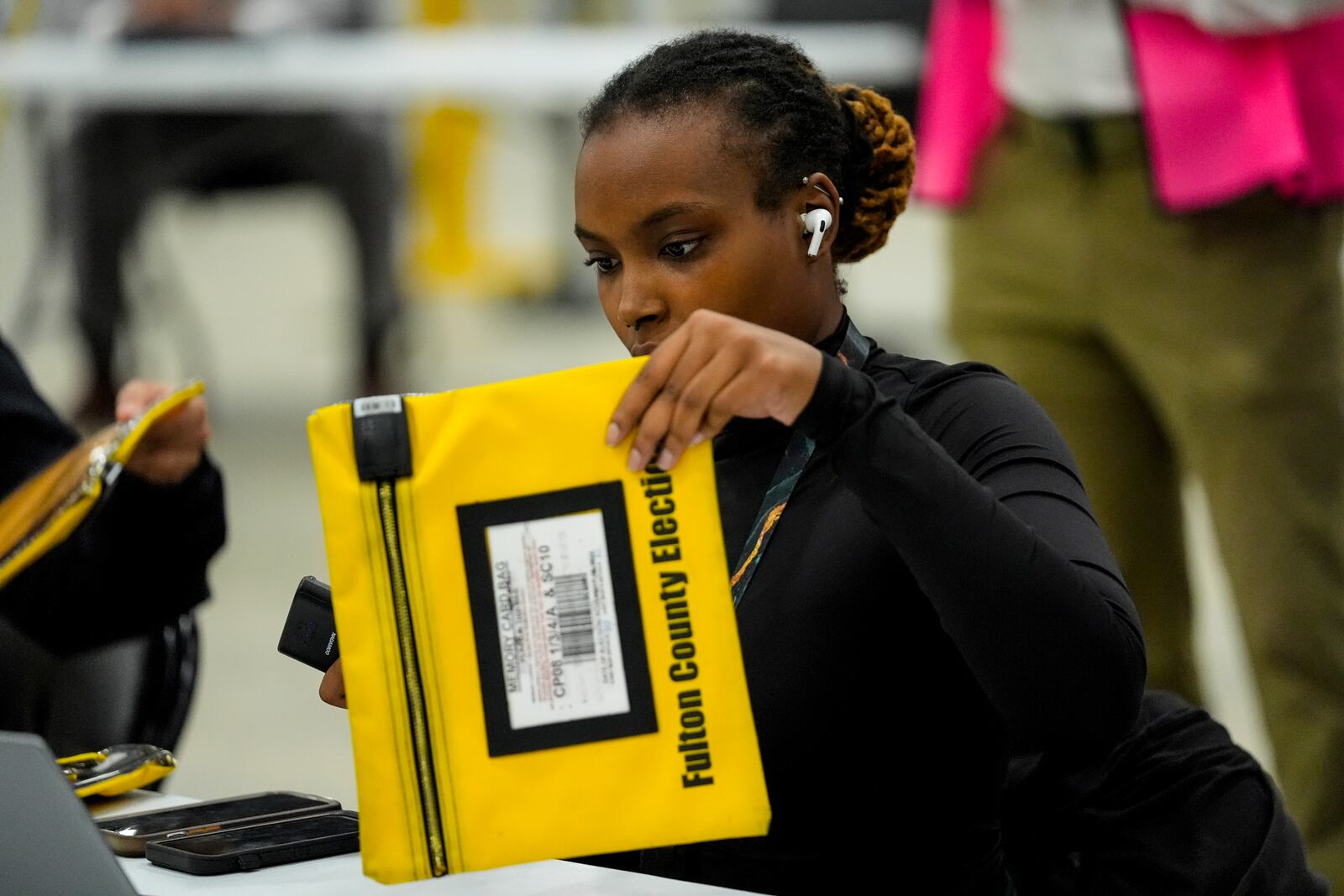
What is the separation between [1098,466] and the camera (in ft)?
8.33

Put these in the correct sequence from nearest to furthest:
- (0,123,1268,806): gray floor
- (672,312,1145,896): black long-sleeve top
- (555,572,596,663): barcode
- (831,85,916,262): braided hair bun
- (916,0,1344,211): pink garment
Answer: (555,572,596,663): barcode < (672,312,1145,896): black long-sleeve top < (831,85,916,262): braided hair bun < (916,0,1344,211): pink garment < (0,123,1268,806): gray floor

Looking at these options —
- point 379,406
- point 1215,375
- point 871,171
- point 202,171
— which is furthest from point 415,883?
point 202,171

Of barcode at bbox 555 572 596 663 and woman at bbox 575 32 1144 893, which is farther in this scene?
woman at bbox 575 32 1144 893

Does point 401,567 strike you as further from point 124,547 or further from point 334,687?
point 124,547

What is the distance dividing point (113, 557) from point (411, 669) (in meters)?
0.86

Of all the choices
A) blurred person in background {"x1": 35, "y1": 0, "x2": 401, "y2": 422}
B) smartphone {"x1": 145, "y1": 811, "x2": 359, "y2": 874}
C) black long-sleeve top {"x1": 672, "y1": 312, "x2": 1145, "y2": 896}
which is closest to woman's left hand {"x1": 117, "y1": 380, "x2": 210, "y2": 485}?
smartphone {"x1": 145, "y1": 811, "x2": 359, "y2": 874}

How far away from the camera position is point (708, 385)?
3.78ft

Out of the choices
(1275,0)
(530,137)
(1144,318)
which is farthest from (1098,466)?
(530,137)

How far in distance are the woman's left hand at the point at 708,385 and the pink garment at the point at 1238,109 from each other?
130 cm

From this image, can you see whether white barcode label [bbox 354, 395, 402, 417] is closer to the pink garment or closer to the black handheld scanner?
the black handheld scanner

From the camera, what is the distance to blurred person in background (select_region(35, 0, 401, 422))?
612cm

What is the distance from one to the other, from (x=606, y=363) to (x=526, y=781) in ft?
0.91

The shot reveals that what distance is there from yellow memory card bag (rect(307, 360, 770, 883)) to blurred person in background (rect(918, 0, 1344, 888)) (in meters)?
1.40

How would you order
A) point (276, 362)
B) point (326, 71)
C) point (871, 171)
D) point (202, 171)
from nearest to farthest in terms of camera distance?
point (871, 171)
point (326, 71)
point (202, 171)
point (276, 362)
